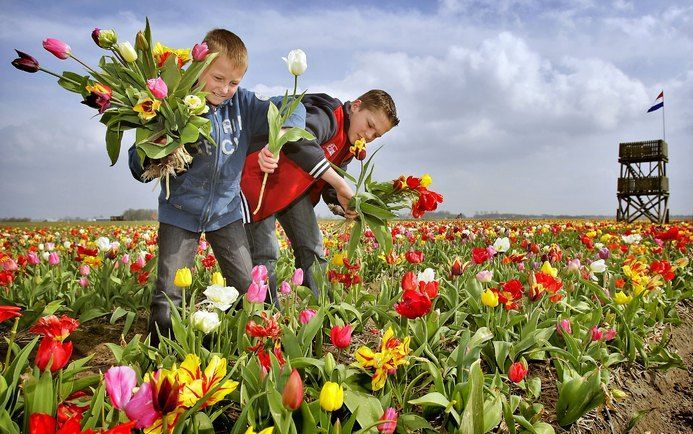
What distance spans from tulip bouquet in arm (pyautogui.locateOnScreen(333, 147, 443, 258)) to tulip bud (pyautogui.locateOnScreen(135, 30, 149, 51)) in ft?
3.76

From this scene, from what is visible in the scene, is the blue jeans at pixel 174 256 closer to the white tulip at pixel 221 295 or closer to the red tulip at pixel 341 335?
the white tulip at pixel 221 295

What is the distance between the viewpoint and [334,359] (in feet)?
7.59

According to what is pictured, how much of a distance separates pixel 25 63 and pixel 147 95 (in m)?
0.51

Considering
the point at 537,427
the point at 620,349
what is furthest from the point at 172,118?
the point at 620,349

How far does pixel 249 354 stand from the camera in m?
2.36

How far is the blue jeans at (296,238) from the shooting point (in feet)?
12.2

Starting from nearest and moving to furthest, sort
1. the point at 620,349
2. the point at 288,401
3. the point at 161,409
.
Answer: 1. the point at 161,409
2. the point at 288,401
3. the point at 620,349

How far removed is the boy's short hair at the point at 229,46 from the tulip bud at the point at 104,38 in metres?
0.52

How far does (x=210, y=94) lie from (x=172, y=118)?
16.8 inches

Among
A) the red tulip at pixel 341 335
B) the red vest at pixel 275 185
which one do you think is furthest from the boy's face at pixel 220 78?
the red tulip at pixel 341 335

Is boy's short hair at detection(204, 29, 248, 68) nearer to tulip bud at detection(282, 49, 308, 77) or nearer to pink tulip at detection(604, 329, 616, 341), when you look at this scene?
tulip bud at detection(282, 49, 308, 77)

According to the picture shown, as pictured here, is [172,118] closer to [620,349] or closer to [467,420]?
[467,420]

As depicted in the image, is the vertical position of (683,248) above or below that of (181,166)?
below

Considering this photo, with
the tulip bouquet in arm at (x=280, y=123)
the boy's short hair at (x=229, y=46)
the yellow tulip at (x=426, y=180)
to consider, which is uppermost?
the boy's short hair at (x=229, y=46)
